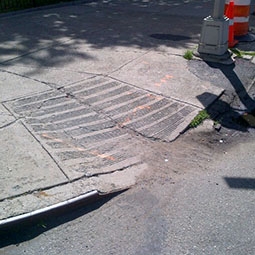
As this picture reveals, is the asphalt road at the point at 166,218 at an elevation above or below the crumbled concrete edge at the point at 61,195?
below

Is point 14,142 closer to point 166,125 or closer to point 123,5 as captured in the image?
point 166,125

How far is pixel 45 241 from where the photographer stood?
3.06m

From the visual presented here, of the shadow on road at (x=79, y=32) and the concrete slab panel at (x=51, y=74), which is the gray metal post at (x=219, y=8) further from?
the concrete slab panel at (x=51, y=74)

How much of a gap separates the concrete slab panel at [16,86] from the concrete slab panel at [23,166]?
3.77 ft

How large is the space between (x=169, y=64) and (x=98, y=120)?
247 cm

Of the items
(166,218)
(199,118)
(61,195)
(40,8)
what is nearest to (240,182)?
(166,218)

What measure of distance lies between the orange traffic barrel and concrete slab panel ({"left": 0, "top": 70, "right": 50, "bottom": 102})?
4920 mm

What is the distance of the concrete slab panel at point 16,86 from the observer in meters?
5.45

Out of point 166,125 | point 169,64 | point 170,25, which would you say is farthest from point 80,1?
point 166,125

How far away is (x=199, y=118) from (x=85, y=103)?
1675 mm

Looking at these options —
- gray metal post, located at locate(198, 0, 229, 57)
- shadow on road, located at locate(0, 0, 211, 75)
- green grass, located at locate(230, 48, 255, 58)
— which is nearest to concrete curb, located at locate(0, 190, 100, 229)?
shadow on road, located at locate(0, 0, 211, 75)

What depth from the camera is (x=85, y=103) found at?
530cm

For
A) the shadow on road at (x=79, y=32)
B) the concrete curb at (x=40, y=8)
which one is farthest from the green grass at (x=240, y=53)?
the concrete curb at (x=40, y=8)

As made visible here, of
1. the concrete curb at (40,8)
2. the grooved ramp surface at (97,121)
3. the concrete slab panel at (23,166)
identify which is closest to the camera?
the concrete slab panel at (23,166)
